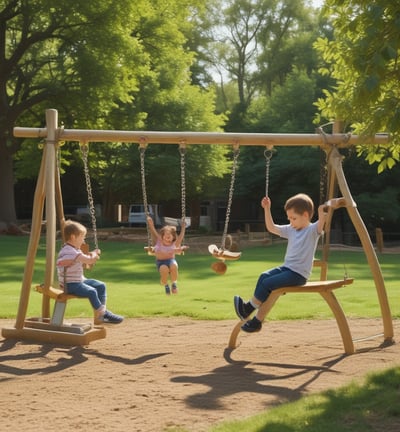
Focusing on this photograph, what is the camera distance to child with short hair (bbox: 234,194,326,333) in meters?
7.86

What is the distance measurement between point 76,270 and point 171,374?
2164mm

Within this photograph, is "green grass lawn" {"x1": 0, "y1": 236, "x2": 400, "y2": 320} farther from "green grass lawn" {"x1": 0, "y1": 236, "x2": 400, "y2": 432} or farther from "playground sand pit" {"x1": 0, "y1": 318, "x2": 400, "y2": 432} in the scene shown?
"playground sand pit" {"x1": 0, "y1": 318, "x2": 400, "y2": 432}

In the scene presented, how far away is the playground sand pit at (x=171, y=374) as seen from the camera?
18.2ft

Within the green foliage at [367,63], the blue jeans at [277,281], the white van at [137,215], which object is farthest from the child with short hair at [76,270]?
the white van at [137,215]

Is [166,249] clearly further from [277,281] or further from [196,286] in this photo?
[196,286]

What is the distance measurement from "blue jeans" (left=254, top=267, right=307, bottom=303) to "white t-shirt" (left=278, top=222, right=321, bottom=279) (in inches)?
2.1

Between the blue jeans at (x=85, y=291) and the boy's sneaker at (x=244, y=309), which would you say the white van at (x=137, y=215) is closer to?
the blue jeans at (x=85, y=291)

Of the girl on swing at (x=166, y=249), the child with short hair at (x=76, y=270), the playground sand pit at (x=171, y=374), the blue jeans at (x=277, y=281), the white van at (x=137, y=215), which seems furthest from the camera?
the white van at (x=137, y=215)

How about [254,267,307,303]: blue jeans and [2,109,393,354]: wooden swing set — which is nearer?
[254,267,307,303]: blue jeans

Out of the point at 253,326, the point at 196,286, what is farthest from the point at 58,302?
the point at 196,286

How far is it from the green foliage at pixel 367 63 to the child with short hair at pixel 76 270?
3192 millimetres

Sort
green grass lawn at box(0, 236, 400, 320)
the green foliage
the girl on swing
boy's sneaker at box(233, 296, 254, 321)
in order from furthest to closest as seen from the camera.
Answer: green grass lawn at box(0, 236, 400, 320), the girl on swing, boy's sneaker at box(233, 296, 254, 321), the green foliage

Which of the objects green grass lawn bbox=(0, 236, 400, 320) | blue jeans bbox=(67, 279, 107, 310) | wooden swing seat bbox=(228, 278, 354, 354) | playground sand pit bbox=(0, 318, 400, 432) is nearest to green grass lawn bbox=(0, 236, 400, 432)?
green grass lawn bbox=(0, 236, 400, 320)

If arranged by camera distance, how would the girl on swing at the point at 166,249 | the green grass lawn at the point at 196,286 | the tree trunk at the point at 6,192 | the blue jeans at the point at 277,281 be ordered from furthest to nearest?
the tree trunk at the point at 6,192
the green grass lawn at the point at 196,286
the girl on swing at the point at 166,249
the blue jeans at the point at 277,281
